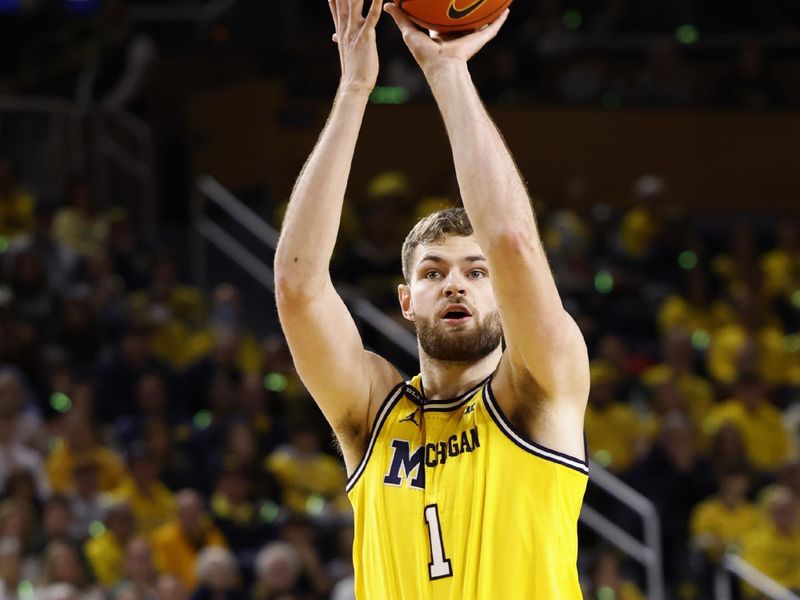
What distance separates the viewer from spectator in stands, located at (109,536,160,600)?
31.2 ft

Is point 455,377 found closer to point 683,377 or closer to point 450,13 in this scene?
point 450,13

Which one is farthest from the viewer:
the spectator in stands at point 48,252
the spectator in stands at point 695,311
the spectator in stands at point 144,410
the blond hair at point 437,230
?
the spectator in stands at point 695,311

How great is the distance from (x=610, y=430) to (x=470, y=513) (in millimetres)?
7851

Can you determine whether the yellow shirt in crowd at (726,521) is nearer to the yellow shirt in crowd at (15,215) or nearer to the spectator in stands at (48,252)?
the spectator in stands at (48,252)

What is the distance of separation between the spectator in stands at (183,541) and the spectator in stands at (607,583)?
2.44m

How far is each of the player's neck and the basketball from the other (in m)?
0.85

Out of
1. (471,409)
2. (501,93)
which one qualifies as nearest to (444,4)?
(471,409)

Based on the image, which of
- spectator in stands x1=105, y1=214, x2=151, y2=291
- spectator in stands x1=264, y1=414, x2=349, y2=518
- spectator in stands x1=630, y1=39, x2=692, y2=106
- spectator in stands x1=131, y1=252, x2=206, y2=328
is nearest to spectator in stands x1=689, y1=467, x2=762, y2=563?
spectator in stands x1=264, y1=414, x2=349, y2=518

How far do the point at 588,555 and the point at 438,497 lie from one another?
6863 mm

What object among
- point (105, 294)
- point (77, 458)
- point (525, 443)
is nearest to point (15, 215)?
point (105, 294)

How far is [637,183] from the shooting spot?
1559 centimetres

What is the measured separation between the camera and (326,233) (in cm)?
400

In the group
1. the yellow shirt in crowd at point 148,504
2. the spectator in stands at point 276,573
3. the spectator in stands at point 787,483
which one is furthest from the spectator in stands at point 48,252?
the spectator in stands at point 787,483

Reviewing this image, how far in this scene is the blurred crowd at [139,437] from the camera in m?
9.84
